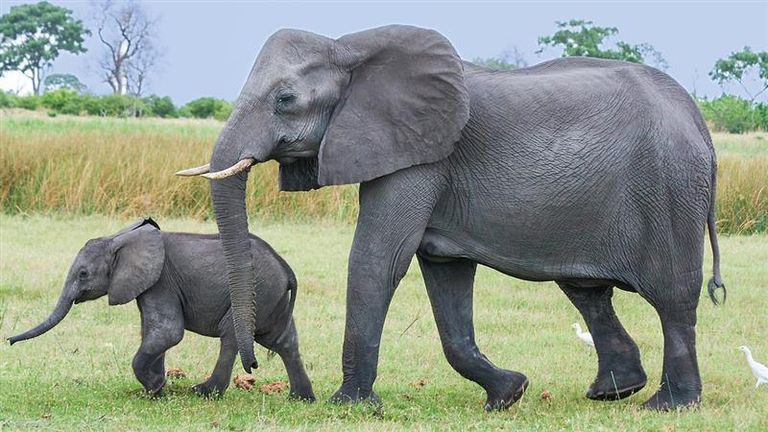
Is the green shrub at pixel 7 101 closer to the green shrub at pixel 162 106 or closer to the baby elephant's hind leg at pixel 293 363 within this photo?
the green shrub at pixel 162 106

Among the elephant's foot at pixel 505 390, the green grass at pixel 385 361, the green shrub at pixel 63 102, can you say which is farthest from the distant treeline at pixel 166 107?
the elephant's foot at pixel 505 390

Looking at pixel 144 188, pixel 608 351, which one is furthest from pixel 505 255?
A: pixel 144 188

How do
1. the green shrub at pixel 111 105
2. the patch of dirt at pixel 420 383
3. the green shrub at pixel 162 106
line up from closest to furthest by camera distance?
the patch of dirt at pixel 420 383 → the green shrub at pixel 111 105 → the green shrub at pixel 162 106

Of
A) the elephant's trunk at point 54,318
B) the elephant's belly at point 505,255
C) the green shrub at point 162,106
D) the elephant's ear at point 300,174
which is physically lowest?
the green shrub at point 162,106

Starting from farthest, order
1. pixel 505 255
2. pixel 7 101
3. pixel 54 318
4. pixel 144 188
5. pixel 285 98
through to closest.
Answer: pixel 7 101, pixel 144 188, pixel 54 318, pixel 505 255, pixel 285 98

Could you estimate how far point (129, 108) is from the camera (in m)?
52.6

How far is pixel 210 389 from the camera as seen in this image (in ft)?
26.9

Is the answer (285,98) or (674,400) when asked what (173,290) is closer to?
(285,98)

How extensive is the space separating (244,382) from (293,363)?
472mm

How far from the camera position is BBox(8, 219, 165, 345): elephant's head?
799 cm

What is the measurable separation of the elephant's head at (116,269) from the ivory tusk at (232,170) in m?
1.11

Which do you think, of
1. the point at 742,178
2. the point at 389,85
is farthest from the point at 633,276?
the point at 742,178

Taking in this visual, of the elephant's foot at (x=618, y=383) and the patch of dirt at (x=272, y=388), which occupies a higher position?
the elephant's foot at (x=618, y=383)

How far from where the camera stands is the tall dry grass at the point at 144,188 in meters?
18.3
